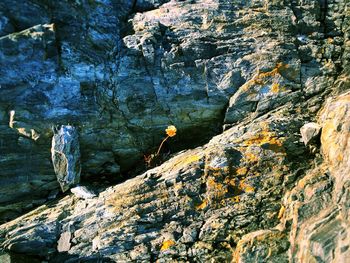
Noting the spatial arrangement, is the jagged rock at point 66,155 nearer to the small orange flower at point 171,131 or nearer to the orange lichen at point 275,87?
the small orange flower at point 171,131

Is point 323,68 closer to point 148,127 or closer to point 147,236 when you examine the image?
point 148,127

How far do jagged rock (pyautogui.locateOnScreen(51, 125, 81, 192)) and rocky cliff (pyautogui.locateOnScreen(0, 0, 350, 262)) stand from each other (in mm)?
77

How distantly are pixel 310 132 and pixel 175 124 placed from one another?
336 cm

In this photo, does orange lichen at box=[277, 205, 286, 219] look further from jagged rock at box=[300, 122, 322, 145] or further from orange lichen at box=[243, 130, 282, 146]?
jagged rock at box=[300, 122, 322, 145]

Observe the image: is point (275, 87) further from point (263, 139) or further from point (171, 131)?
point (171, 131)

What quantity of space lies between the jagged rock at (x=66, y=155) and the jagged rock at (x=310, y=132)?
17.9ft

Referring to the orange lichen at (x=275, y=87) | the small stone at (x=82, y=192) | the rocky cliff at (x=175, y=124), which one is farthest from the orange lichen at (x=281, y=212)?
the small stone at (x=82, y=192)

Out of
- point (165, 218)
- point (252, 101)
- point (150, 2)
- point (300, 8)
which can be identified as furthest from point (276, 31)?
point (165, 218)

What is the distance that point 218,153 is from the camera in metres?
10.6

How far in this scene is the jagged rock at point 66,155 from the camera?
11.0 metres

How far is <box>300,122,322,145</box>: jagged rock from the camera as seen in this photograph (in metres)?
10.4

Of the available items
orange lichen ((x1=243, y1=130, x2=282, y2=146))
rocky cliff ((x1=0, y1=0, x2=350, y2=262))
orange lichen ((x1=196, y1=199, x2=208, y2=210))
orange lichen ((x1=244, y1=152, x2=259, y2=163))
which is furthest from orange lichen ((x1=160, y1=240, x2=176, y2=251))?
A: orange lichen ((x1=243, y1=130, x2=282, y2=146))

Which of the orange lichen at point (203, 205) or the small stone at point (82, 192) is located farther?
the small stone at point (82, 192)

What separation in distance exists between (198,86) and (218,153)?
2040 millimetres
